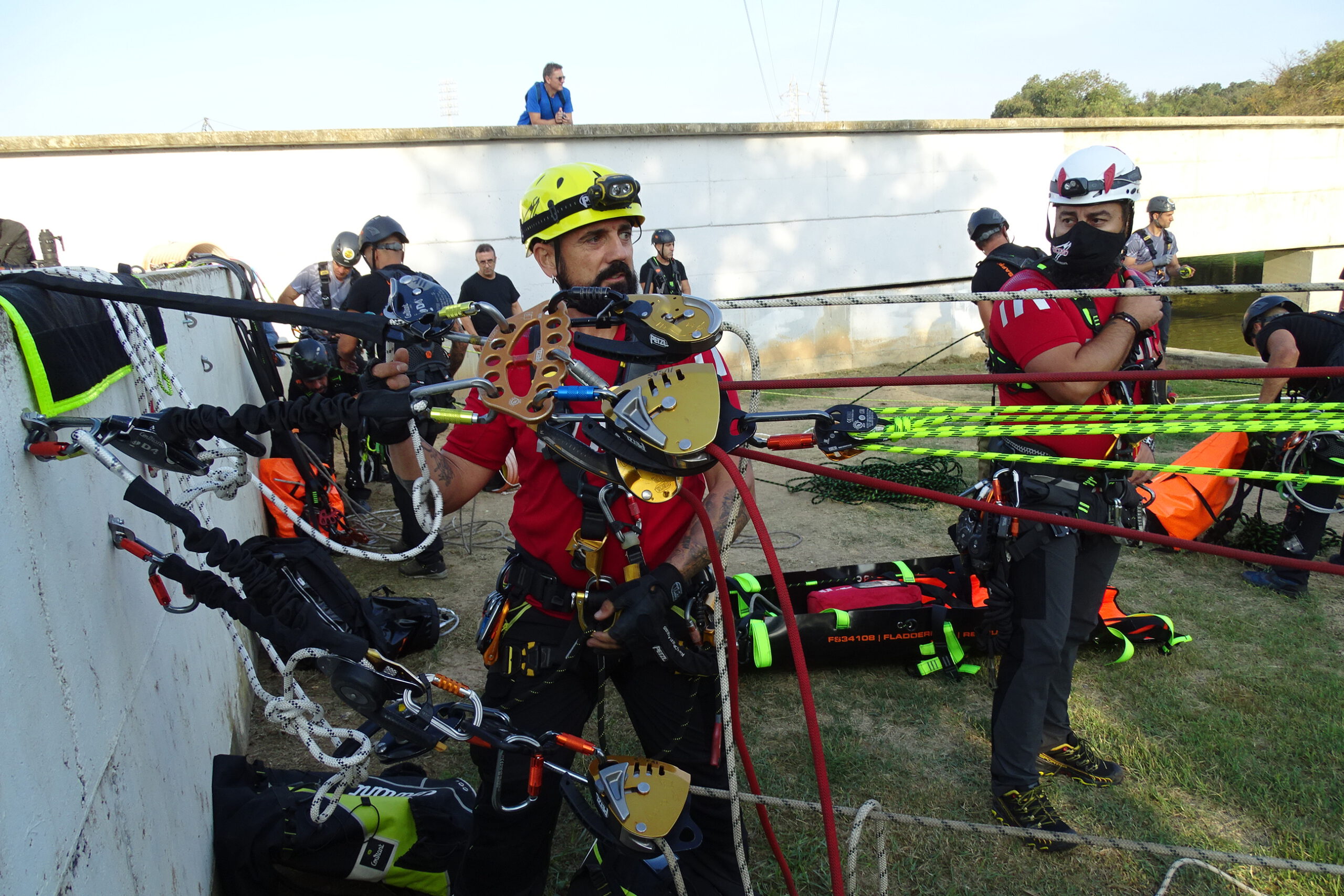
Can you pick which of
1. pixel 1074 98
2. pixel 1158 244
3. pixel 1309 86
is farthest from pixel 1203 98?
pixel 1158 244

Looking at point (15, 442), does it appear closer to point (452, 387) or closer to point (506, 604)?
point (452, 387)

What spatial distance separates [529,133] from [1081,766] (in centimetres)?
937

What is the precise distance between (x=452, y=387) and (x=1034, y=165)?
14.5m

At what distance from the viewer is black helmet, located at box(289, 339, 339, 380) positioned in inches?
65.8

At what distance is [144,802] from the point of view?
5.87 ft

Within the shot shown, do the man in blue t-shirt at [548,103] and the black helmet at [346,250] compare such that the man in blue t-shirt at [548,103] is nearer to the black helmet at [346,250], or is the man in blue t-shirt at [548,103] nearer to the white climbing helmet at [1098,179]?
the black helmet at [346,250]

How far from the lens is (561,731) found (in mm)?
2062

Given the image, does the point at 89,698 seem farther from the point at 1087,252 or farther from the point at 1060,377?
the point at 1087,252

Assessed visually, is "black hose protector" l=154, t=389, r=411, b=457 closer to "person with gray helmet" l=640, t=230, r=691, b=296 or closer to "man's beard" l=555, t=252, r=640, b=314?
"man's beard" l=555, t=252, r=640, b=314

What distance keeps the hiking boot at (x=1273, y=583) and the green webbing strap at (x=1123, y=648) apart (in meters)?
1.40

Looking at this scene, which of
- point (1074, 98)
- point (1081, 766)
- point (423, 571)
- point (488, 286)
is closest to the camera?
point (1081, 766)

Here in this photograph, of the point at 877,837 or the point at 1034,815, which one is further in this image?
the point at 1034,815

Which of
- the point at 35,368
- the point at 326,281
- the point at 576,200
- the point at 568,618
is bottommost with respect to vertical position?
the point at 568,618

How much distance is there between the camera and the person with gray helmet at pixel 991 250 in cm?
483
